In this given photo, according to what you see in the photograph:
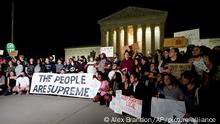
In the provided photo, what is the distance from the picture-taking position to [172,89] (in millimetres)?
7988

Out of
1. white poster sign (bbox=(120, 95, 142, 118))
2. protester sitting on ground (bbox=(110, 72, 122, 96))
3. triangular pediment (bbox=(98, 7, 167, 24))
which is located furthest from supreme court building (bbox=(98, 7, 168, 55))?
white poster sign (bbox=(120, 95, 142, 118))

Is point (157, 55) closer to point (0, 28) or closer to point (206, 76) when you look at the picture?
point (206, 76)

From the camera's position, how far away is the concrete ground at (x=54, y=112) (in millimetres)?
8484

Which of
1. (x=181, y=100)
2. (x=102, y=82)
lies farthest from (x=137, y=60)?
(x=181, y=100)

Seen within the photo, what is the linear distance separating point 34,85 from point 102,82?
4.57 m

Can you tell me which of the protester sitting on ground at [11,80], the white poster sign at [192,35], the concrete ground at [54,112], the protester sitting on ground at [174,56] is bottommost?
the concrete ground at [54,112]

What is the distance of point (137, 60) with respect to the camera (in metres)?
12.4

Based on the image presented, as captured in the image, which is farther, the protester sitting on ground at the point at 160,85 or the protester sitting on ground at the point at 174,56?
the protester sitting on ground at the point at 174,56

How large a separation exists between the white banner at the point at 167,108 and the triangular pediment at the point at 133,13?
3771 cm

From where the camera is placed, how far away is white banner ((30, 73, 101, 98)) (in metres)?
12.7

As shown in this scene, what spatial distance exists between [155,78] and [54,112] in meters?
3.67

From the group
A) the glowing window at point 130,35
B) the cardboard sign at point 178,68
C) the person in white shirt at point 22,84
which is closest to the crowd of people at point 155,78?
the person in white shirt at point 22,84

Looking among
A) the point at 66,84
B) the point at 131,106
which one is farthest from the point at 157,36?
the point at 131,106

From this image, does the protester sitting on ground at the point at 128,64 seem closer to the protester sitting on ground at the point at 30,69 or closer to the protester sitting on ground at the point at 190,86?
the protester sitting on ground at the point at 190,86
